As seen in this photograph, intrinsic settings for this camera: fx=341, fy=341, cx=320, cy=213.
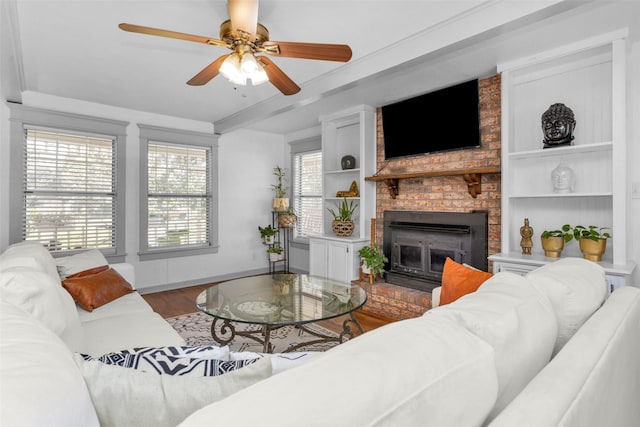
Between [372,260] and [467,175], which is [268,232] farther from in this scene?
[467,175]

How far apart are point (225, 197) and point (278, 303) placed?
3372 mm

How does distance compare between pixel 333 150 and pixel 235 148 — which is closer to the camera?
pixel 333 150

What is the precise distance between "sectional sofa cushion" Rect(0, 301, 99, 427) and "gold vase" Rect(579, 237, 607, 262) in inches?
127

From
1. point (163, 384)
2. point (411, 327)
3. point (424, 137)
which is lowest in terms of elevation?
point (163, 384)

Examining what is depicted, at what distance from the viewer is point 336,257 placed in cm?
441

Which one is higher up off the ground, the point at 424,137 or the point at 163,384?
the point at 424,137

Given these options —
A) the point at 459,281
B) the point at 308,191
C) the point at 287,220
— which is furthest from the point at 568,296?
the point at 308,191

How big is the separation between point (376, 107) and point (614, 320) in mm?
3705

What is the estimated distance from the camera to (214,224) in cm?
539

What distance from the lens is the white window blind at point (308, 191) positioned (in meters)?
5.66

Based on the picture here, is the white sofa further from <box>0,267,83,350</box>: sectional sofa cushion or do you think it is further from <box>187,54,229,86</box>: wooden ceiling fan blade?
<box>187,54,229,86</box>: wooden ceiling fan blade

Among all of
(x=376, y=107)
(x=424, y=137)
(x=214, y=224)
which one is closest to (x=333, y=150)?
(x=376, y=107)

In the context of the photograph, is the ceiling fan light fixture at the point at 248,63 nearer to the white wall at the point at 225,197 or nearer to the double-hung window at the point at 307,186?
the white wall at the point at 225,197

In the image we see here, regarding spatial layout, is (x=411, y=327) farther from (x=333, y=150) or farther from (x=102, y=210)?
(x=102, y=210)
